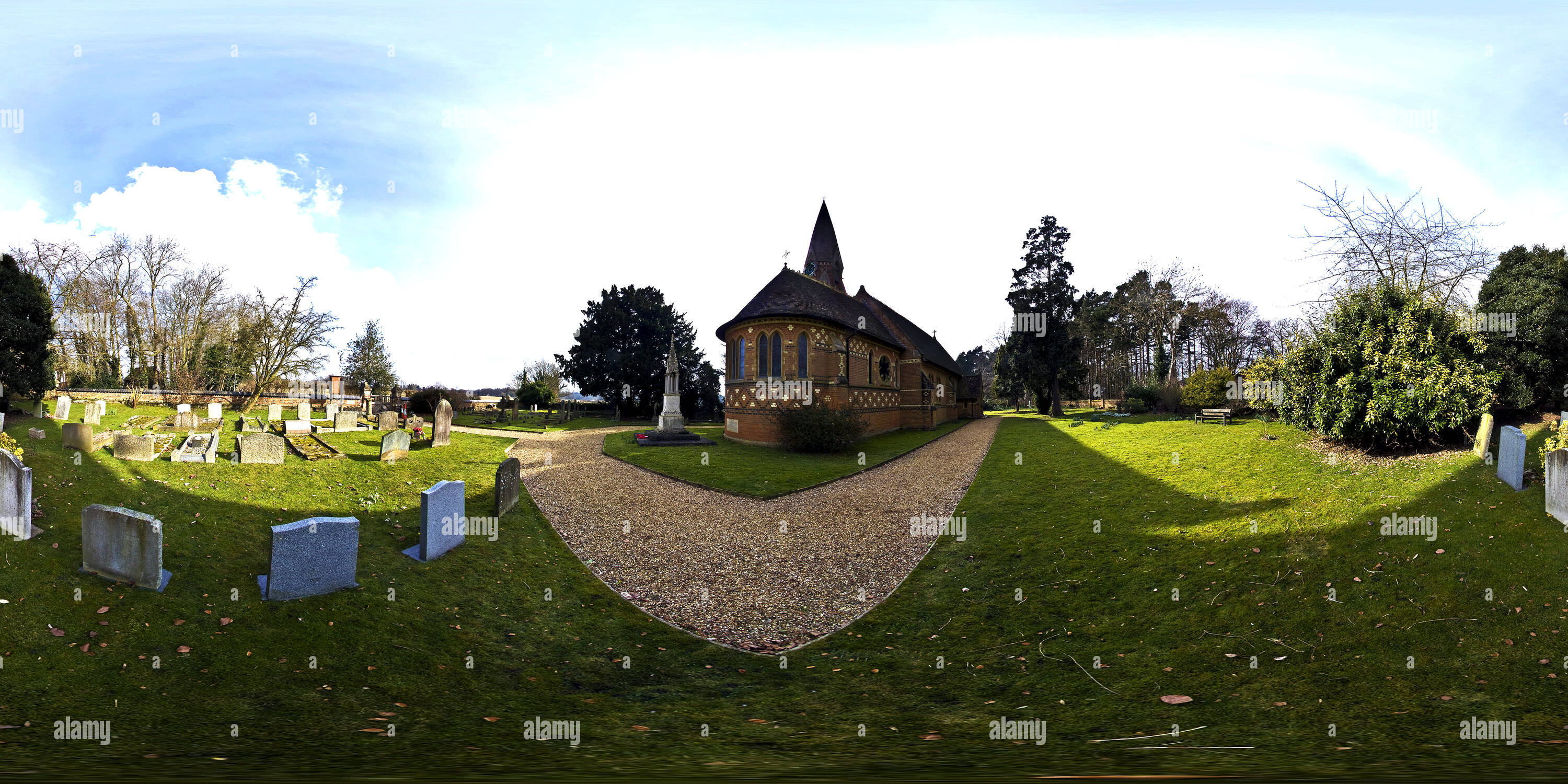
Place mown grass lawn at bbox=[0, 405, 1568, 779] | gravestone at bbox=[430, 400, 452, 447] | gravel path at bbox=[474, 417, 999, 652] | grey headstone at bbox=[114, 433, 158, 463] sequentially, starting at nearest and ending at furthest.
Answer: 1. mown grass lawn at bbox=[0, 405, 1568, 779]
2. gravel path at bbox=[474, 417, 999, 652]
3. grey headstone at bbox=[114, 433, 158, 463]
4. gravestone at bbox=[430, 400, 452, 447]

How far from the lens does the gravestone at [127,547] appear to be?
6.46 metres

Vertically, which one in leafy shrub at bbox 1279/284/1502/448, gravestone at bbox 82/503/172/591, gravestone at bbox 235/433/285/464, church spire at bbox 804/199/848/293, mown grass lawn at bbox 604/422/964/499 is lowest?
mown grass lawn at bbox 604/422/964/499

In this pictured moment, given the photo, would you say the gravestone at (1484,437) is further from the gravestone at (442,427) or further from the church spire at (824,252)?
the church spire at (824,252)

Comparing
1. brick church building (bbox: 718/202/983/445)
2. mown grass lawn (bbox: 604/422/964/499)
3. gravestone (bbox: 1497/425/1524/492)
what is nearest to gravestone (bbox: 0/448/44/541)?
mown grass lawn (bbox: 604/422/964/499)

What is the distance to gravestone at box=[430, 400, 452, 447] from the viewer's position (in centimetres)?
2070

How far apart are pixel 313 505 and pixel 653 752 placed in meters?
10.4

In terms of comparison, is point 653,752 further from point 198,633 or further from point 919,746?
point 198,633

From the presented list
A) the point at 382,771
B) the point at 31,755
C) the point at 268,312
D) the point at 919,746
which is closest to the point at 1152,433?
the point at 919,746

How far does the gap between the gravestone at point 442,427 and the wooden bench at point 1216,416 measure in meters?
31.1

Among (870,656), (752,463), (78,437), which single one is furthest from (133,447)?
(870,656)

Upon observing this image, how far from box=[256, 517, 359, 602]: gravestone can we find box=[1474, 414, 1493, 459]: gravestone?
59.3ft

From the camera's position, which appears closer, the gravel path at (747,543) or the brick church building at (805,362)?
the gravel path at (747,543)

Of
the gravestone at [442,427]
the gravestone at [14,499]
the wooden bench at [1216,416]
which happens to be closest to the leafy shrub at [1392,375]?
the wooden bench at [1216,416]

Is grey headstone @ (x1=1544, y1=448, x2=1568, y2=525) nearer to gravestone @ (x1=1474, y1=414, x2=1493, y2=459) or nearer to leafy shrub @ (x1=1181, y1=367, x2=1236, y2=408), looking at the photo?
gravestone @ (x1=1474, y1=414, x2=1493, y2=459)
